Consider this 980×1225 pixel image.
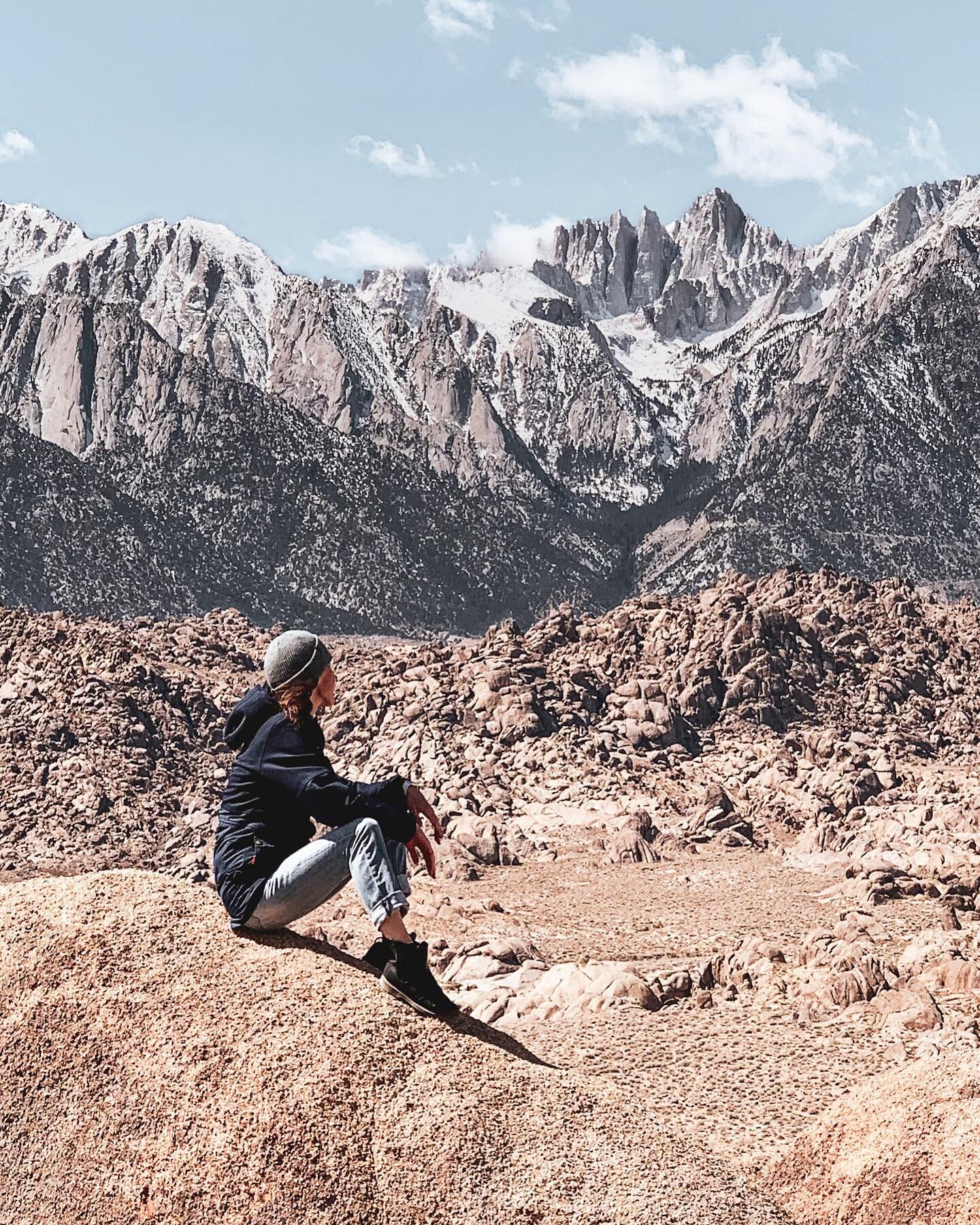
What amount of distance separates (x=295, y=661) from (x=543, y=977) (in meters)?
7.33

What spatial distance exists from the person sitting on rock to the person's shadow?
0.16ft

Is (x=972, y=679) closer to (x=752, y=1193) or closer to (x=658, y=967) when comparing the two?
(x=658, y=967)

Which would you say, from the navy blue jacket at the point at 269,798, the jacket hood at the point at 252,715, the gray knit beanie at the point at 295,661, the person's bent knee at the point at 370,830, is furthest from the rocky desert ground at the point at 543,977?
the gray knit beanie at the point at 295,661

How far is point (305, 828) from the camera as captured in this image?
7.61m

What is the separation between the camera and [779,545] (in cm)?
18025

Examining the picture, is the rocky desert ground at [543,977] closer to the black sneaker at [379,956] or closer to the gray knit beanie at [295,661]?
the black sneaker at [379,956]

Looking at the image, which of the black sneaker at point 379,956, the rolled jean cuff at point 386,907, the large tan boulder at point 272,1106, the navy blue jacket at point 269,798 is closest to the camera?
the large tan boulder at point 272,1106

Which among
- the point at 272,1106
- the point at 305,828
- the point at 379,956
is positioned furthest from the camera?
the point at 305,828

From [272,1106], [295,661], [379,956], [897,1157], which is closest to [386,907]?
[379,956]

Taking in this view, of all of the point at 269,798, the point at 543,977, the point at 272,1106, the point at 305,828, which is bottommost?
the point at 543,977

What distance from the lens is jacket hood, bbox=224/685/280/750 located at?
748 centimetres

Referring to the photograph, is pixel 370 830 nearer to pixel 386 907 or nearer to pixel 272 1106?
pixel 386 907

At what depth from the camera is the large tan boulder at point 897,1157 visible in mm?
7141

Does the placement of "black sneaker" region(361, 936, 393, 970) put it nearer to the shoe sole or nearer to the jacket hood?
the shoe sole
